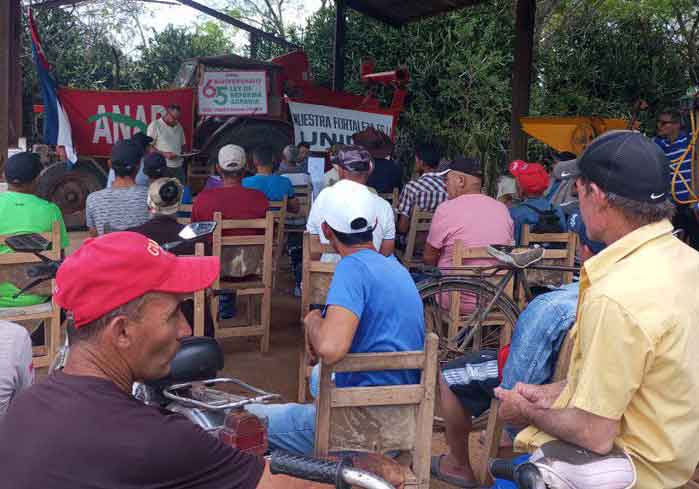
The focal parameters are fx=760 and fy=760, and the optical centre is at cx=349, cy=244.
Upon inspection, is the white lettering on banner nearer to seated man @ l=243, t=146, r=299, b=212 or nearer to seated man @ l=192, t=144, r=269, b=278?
seated man @ l=243, t=146, r=299, b=212

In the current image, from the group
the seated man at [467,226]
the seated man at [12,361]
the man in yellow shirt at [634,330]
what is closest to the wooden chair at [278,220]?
the seated man at [467,226]

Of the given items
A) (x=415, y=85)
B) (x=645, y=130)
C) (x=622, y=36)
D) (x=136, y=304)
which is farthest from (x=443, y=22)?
(x=136, y=304)

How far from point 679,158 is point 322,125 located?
343 cm

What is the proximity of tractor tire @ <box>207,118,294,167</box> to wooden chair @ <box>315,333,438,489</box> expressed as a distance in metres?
8.32

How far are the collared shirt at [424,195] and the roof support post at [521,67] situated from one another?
204 cm

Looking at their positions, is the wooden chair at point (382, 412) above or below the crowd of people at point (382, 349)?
below

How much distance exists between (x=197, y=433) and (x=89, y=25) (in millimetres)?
20077

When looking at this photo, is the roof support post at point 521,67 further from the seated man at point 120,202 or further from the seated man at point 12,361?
the seated man at point 12,361

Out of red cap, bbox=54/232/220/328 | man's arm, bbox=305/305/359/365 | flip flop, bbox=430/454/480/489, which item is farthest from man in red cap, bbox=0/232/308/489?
flip flop, bbox=430/454/480/489

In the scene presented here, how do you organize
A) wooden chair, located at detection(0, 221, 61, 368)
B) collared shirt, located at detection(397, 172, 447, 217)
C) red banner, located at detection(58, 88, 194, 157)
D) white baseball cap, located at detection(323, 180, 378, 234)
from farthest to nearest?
red banner, located at detection(58, 88, 194, 157)
collared shirt, located at detection(397, 172, 447, 217)
wooden chair, located at detection(0, 221, 61, 368)
white baseball cap, located at detection(323, 180, 378, 234)

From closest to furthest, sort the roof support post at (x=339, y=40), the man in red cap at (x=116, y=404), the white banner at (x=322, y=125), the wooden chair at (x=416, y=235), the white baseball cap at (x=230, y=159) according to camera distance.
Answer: the man in red cap at (x=116, y=404), the white baseball cap at (x=230, y=159), the wooden chair at (x=416, y=235), the white banner at (x=322, y=125), the roof support post at (x=339, y=40)

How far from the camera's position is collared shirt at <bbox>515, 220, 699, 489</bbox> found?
1.70 m

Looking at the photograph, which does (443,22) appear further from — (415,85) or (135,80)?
(135,80)

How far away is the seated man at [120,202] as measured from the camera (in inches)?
186
